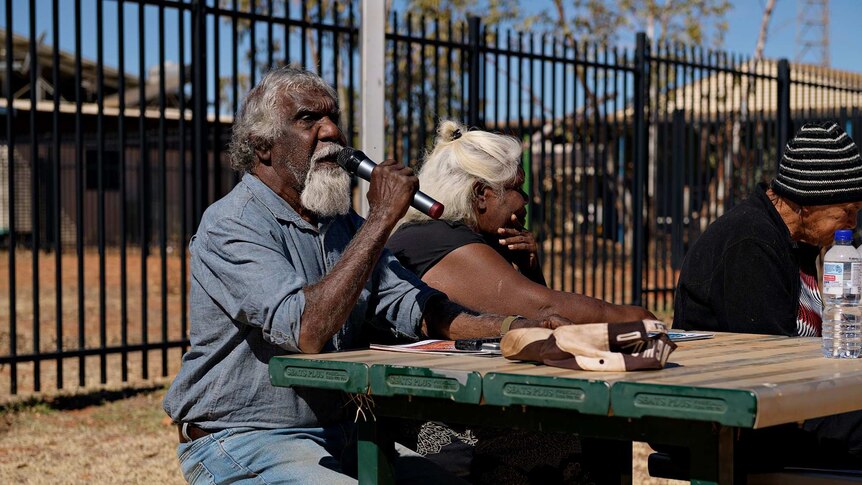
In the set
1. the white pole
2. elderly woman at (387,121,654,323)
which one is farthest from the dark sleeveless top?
the white pole

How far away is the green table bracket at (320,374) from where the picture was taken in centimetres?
242

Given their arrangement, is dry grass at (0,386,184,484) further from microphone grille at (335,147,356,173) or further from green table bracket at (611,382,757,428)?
green table bracket at (611,382,757,428)

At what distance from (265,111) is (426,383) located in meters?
1.14

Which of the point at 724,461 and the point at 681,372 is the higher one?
the point at 681,372

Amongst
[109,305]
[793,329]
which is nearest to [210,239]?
[793,329]

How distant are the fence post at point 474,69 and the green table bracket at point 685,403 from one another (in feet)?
20.6

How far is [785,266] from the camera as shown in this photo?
3.46 m

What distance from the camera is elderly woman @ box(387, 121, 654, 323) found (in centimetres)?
355

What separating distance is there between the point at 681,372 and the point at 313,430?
3.54 ft

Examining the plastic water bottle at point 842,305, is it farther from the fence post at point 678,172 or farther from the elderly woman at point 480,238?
the fence post at point 678,172

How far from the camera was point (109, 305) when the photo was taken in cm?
1499

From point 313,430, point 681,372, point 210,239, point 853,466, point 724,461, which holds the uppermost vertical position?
point 210,239

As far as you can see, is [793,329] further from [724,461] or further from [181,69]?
[181,69]

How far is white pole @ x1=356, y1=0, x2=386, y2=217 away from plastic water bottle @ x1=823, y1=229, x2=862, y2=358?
2.44 m
